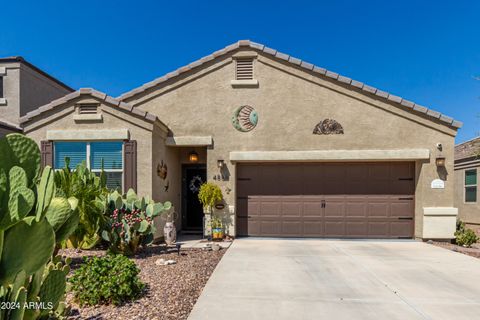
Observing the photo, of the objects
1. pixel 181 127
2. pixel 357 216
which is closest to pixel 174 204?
pixel 181 127

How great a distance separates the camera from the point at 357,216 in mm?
9555

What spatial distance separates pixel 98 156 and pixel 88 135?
67 centimetres

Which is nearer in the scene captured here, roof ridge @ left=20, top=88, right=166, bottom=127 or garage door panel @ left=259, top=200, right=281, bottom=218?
roof ridge @ left=20, top=88, right=166, bottom=127

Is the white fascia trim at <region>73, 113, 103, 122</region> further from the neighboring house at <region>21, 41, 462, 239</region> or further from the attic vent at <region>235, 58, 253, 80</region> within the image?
the attic vent at <region>235, 58, 253, 80</region>

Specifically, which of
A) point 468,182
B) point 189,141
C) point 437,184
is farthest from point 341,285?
point 468,182

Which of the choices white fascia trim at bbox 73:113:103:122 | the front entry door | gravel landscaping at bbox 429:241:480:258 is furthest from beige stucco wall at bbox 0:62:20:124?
gravel landscaping at bbox 429:241:480:258

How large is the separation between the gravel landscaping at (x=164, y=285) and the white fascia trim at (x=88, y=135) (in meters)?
3.19

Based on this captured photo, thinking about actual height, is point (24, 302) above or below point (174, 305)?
→ above

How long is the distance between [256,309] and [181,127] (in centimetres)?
672

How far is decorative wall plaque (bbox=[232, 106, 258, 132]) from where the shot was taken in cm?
952

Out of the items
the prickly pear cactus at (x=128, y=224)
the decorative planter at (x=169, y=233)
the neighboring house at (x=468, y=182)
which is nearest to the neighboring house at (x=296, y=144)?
the decorative planter at (x=169, y=233)

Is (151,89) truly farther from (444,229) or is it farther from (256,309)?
(444,229)

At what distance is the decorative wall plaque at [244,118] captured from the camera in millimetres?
9523

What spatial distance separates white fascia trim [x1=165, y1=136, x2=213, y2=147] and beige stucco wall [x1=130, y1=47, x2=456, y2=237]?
0.17m
